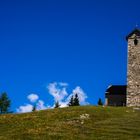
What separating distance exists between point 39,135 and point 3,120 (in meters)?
18.0

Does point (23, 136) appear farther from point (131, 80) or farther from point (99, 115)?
point (131, 80)

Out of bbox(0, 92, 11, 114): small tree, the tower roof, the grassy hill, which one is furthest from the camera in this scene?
bbox(0, 92, 11, 114): small tree

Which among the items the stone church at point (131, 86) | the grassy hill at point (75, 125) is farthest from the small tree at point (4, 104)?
the grassy hill at point (75, 125)

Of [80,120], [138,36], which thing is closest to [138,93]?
[138,36]

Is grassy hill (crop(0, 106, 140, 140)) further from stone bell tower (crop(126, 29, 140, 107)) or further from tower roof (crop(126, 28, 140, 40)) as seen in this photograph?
tower roof (crop(126, 28, 140, 40))

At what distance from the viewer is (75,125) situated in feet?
A: 193

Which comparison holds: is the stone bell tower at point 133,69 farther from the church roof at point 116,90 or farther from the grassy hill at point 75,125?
the grassy hill at point 75,125

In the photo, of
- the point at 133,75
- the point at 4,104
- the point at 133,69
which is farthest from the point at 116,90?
the point at 4,104

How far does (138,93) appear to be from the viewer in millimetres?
101312

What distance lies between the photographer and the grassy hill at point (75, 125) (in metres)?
50.0

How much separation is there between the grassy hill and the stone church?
22.5 meters

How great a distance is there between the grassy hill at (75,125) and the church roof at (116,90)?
28.4 meters

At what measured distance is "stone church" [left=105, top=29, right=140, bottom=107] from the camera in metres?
102

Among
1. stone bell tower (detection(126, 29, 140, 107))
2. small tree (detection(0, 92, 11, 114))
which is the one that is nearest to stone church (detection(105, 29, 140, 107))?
stone bell tower (detection(126, 29, 140, 107))
